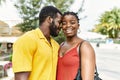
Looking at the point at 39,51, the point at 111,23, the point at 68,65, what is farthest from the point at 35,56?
the point at 111,23

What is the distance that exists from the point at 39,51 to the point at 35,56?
0.06 m

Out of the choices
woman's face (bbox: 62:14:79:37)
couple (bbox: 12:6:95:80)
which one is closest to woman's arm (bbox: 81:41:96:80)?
couple (bbox: 12:6:95:80)

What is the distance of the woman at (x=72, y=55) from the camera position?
3.57 metres

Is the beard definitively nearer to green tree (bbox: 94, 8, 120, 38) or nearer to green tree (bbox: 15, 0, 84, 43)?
green tree (bbox: 15, 0, 84, 43)

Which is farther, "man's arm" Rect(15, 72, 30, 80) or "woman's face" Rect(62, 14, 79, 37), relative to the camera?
"woman's face" Rect(62, 14, 79, 37)

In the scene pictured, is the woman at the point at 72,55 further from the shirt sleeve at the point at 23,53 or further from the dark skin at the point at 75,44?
the shirt sleeve at the point at 23,53

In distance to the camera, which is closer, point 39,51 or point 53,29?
point 39,51

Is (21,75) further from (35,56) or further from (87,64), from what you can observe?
(87,64)

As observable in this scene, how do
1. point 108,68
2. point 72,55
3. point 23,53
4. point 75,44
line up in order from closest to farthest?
point 23,53 < point 72,55 < point 75,44 < point 108,68

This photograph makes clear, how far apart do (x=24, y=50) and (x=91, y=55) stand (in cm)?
61

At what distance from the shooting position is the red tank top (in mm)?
3607

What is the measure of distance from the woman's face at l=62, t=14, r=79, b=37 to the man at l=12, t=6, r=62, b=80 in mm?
65

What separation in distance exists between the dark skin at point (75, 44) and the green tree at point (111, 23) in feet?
284

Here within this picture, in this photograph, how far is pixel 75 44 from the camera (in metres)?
3.76
